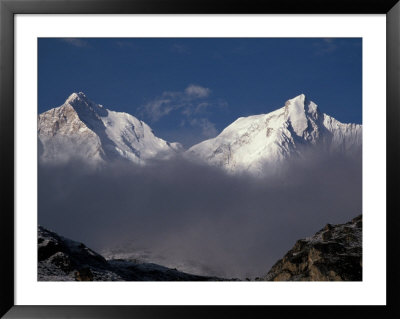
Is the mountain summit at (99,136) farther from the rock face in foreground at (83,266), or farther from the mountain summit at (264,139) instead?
the rock face in foreground at (83,266)

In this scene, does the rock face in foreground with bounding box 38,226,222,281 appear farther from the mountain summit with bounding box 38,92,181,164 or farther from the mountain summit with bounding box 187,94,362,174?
the mountain summit with bounding box 187,94,362,174

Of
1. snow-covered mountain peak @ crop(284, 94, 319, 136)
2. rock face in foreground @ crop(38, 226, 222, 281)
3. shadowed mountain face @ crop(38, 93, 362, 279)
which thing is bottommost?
rock face in foreground @ crop(38, 226, 222, 281)

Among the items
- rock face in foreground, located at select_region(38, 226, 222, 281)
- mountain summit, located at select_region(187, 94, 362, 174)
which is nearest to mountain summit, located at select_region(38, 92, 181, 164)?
mountain summit, located at select_region(187, 94, 362, 174)

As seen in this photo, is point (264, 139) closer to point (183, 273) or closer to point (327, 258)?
point (327, 258)

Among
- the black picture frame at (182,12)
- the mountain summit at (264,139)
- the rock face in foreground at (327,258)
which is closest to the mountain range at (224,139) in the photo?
the mountain summit at (264,139)

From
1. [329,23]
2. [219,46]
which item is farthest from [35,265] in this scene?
[329,23]

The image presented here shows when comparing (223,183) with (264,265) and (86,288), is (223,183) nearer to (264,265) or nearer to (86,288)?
(264,265)

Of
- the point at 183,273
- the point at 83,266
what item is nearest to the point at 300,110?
the point at 183,273

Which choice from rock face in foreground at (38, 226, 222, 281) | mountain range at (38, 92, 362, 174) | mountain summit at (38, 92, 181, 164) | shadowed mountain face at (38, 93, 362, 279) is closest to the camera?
rock face in foreground at (38, 226, 222, 281)
